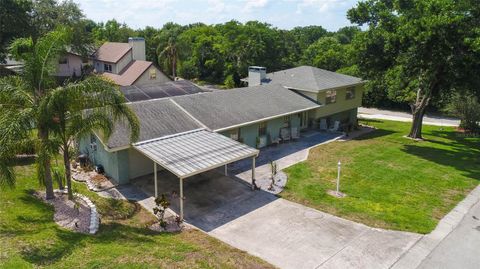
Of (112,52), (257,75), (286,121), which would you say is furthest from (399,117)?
(112,52)

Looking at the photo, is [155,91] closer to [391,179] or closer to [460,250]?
[391,179]

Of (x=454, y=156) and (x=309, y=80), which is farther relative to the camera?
(x=309, y=80)

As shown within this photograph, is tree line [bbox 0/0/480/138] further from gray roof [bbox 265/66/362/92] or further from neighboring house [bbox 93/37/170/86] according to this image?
neighboring house [bbox 93/37/170/86]

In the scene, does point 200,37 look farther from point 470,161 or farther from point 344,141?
point 470,161

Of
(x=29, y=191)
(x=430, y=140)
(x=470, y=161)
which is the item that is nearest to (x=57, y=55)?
(x=29, y=191)

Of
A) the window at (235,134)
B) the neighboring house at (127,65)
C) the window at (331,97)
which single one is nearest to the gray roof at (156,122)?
the window at (235,134)

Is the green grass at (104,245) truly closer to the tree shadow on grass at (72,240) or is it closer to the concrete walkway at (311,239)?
the tree shadow on grass at (72,240)
